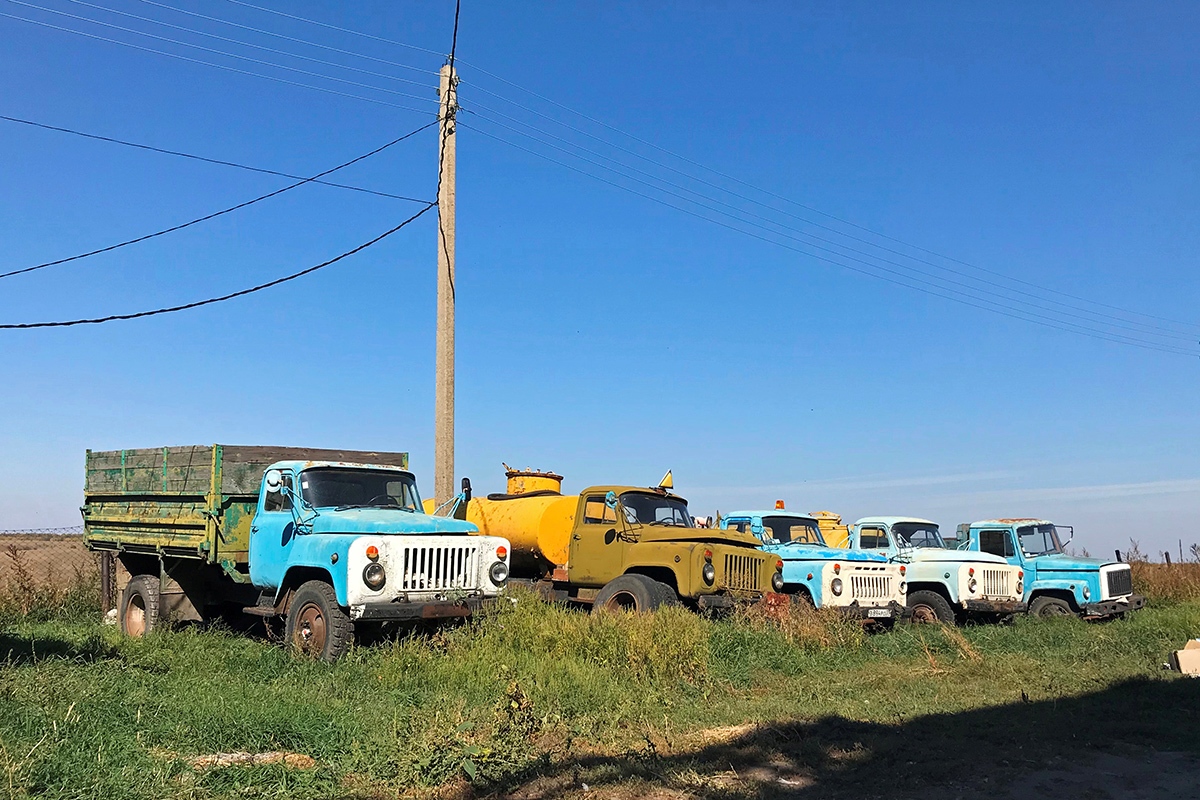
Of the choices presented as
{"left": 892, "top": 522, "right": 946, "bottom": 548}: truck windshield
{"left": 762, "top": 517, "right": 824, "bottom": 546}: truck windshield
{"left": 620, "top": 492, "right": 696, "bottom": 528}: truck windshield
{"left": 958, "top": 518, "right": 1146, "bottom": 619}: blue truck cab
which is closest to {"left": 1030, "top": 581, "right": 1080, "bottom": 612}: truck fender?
{"left": 958, "top": 518, "right": 1146, "bottom": 619}: blue truck cab

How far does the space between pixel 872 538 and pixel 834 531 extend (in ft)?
2.61

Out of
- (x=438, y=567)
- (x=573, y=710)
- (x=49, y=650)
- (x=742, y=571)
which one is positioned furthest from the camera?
(x=742, y=571)

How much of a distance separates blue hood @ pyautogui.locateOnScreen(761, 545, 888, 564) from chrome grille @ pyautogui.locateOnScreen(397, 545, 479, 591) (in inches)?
195

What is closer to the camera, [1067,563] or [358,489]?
[358,489]

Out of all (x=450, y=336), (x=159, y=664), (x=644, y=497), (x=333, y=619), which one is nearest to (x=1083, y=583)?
(x=644, y=497)

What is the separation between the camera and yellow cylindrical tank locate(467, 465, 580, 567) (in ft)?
44.0

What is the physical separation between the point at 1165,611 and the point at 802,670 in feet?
32.5

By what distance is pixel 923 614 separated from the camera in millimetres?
15375

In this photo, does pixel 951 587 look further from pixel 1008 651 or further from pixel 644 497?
pixel 644 497

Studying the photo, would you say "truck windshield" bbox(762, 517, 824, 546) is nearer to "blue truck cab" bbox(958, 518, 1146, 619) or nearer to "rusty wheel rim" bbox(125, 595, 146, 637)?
"blue truck cab" bbox(958, 518, 1146, 619)

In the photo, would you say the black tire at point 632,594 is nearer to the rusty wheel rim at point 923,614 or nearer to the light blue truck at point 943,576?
the light blue truck at point 943,576

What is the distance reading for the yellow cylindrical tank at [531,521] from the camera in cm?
1341

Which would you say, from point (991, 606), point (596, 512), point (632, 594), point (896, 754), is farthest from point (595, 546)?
point (991, 606)

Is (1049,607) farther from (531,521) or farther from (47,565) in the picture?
(47,565)
